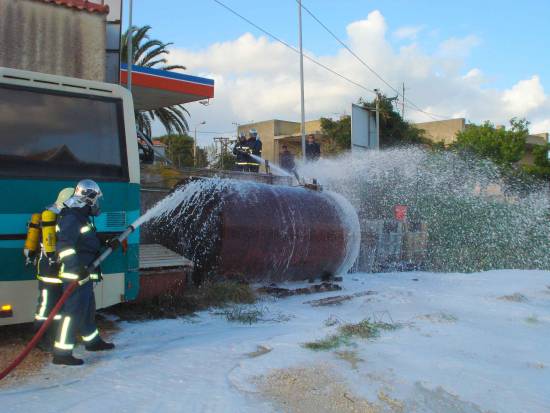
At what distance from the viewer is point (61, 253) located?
16.1 feet

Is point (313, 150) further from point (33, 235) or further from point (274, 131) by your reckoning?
point (274, 131)

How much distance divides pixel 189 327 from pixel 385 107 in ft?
85.6

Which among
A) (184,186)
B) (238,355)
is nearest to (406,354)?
(238,355)

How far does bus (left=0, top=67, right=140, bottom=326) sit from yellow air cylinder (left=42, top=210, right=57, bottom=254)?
12.9 inches

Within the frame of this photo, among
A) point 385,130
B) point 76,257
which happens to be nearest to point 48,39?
point 76,257

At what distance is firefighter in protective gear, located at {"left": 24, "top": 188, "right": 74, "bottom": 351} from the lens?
501 centimetres

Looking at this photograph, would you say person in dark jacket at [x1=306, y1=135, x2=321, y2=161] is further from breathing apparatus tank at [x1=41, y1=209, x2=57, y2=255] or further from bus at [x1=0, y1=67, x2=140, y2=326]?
breathing apparatus tank at [x1=41, y1=209, x2=57, y2=255]

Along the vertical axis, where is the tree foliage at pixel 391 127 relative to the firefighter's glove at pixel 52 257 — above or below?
above

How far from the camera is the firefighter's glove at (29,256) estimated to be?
506 centimetres

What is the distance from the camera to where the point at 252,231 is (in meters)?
8.81

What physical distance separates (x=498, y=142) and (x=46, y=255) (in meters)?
33.8

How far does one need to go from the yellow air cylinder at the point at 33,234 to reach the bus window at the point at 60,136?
0.47 m

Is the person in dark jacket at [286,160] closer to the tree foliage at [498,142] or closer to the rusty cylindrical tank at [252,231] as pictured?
the rusty cylindrical tank at [252,231]

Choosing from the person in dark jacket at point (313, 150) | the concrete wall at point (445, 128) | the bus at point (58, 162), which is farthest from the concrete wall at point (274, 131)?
the bus at point (58, 162)
